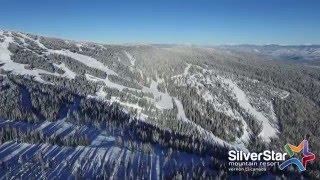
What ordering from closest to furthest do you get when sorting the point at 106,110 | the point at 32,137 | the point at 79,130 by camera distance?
1. the point at 32,137
2. the point at 79,130
3. the point at 106,110

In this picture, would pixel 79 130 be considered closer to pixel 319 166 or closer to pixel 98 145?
pixel 98 145

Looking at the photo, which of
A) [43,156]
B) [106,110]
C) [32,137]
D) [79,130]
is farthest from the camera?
[106,110]

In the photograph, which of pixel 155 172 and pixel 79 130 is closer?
pixel 155 172

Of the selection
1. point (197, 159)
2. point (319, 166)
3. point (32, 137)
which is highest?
point (32, 137)

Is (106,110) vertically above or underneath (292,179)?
above

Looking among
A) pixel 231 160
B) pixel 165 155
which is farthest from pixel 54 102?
pixel 231 160

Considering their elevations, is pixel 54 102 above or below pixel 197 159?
above

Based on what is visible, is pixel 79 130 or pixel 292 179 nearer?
pixel 292 179

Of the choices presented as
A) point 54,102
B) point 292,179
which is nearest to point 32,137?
point 54,102

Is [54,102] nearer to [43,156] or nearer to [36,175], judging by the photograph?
[43,156]
